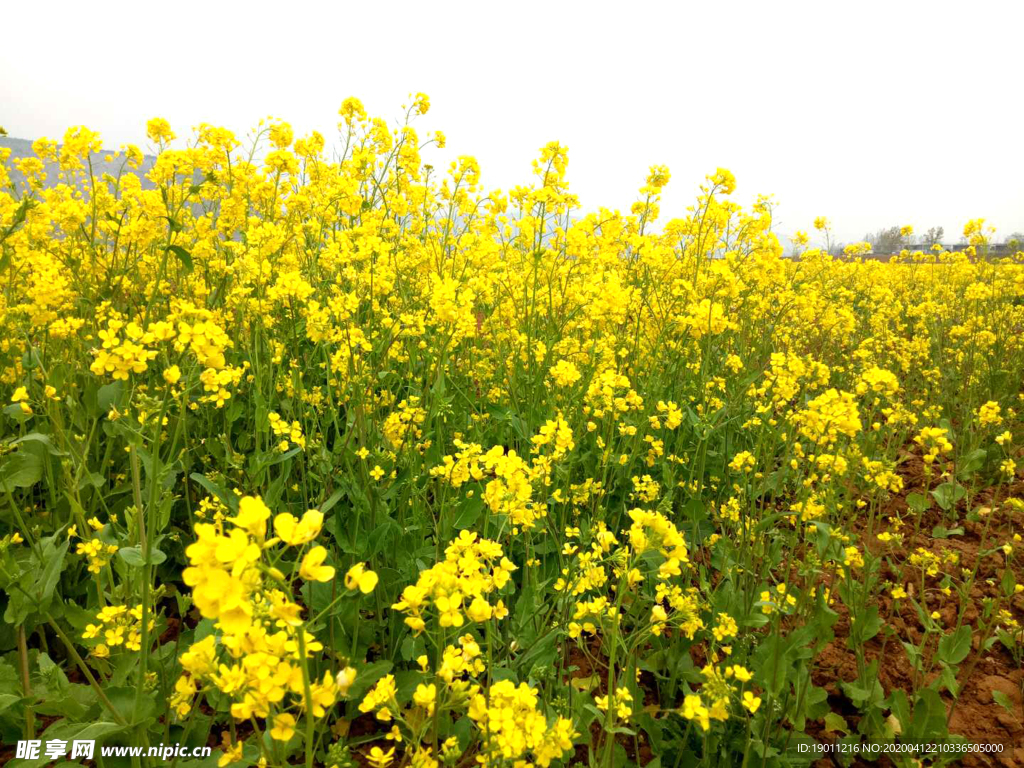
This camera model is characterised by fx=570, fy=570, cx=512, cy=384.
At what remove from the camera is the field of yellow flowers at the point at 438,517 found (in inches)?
51.6

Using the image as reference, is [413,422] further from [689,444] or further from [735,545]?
[689,444]

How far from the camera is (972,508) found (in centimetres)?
368

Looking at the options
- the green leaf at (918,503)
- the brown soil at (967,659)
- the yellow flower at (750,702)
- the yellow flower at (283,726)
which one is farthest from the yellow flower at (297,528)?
the green leaf at (918,503)

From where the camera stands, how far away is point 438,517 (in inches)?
108

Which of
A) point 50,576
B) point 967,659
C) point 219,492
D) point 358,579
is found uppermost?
point 358,579

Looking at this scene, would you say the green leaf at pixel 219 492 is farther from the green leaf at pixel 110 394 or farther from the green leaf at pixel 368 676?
the green leaf at pixel 368 676

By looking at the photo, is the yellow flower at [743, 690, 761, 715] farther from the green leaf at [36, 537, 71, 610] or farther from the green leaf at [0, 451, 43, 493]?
the green leaf at [0, 451, 43, 493]

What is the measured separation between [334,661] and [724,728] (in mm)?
1306

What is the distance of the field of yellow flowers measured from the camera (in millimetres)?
1311

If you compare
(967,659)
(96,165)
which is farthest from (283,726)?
(96,165)

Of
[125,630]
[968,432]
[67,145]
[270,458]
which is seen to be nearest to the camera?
[125,630]

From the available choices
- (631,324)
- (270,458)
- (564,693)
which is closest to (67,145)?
(270,458)

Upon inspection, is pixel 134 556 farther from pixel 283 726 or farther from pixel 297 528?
pixel 297 528

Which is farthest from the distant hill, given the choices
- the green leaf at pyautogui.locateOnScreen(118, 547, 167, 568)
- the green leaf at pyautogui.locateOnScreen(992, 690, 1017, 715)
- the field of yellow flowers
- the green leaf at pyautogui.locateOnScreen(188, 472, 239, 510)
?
the green leaf at pyautogui.locateOnScreen(992, 690, 1017, 715)
